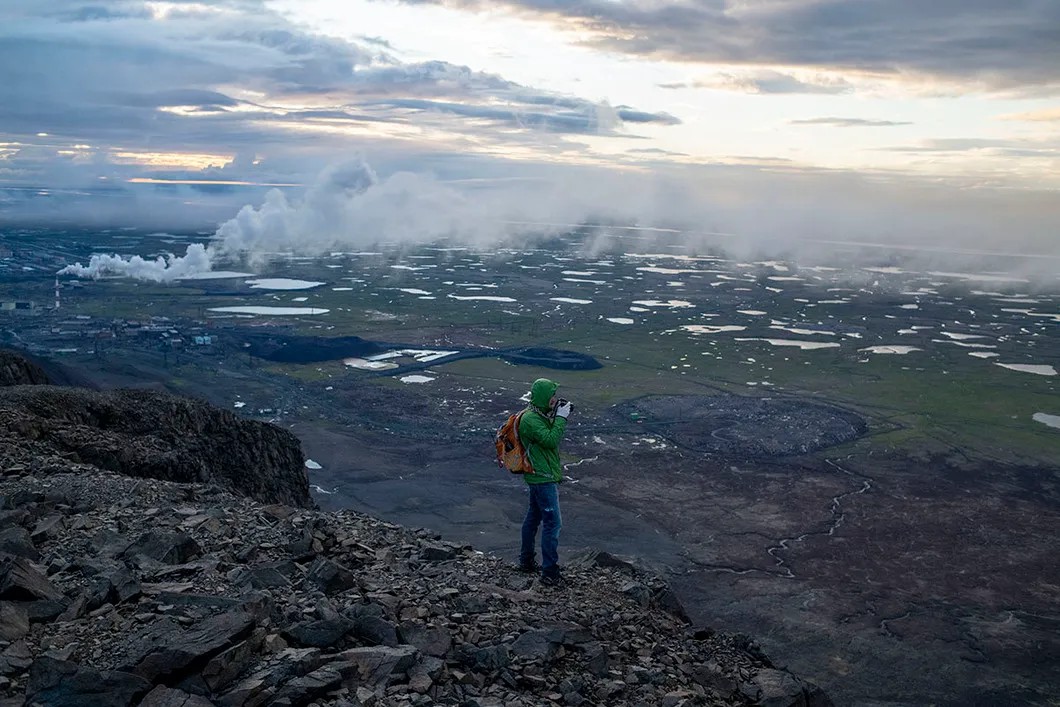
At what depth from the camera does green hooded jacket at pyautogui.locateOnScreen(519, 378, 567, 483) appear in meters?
11.5

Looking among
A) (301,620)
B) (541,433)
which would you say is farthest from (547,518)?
(301,620)

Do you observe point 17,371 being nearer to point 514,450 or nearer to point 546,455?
point 514,450

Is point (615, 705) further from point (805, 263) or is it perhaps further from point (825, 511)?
point (805, 263)

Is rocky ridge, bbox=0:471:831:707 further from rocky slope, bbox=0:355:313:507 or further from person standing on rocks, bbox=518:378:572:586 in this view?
rocky slope, bbox=0:355:313:507

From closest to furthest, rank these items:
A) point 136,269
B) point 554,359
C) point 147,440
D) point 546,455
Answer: point 546,455
point 147,440
point 554,359
point 136,269

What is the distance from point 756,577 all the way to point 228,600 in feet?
91.4

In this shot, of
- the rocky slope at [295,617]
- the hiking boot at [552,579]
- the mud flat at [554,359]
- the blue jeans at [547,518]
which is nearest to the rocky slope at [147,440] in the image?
the rocky slope at [295,617]

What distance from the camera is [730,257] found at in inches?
7667

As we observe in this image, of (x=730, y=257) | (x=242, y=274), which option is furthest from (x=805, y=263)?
(x=242, y=274)

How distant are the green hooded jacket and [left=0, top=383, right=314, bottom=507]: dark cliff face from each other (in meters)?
7.69

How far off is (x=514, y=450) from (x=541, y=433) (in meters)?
0.45

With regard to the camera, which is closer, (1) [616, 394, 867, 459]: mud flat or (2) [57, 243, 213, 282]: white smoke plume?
(1) [616, 394, 867, 459]: mud flat

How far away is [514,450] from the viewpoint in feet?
38.2

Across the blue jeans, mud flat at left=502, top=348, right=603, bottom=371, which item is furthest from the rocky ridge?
mud flat at left=502, top=348, right=603, bottom=371
